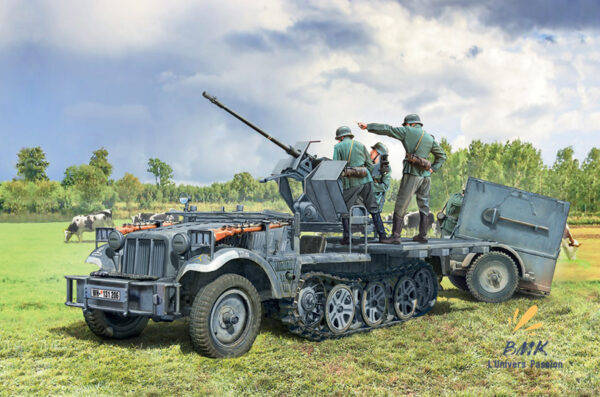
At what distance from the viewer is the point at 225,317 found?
7.81 metres

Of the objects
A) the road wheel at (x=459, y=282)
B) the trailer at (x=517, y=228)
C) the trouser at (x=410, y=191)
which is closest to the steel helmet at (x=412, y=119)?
the trouser at (x=410, y=191)

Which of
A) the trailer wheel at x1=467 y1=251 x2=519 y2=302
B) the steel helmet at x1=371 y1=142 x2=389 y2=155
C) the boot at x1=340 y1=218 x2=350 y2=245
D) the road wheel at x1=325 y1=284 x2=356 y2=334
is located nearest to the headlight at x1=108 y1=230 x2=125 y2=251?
the road wheel at x1=325 y1=284 x2=356 y2=334

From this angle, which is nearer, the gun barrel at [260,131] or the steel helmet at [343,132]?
the steel helmet at [343,132]

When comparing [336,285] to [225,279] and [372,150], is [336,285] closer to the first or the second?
[225,279]

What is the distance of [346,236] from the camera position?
10766mm

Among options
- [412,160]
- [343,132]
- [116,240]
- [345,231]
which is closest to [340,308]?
[345,231]

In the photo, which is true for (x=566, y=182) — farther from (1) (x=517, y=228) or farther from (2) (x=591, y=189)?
(1) (x=517, y=228)

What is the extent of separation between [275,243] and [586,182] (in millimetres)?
44702

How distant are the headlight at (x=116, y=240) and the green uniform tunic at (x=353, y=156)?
4.06 meters

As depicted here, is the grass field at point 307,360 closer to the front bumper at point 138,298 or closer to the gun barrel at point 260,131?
the front bumper at point 138,298

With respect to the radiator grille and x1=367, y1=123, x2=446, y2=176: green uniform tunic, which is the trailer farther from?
the radiator grille

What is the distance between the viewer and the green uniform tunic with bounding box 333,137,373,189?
10.5m

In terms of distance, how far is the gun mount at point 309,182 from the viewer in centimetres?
1034

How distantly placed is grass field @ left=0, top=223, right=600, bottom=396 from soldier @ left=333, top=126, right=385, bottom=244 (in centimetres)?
231
